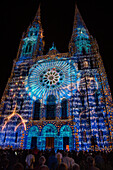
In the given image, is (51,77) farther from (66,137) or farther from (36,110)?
(66,137)

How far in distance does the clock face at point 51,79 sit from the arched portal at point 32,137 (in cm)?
527

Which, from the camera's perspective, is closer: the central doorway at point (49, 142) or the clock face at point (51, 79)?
the central doorway at point (49, 142)

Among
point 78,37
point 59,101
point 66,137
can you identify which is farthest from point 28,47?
point 66,137

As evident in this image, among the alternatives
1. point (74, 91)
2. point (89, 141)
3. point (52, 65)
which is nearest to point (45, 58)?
point (52, 65)

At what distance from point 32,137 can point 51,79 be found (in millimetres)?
10920

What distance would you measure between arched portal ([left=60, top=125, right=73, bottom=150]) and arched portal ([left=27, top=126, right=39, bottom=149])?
395 cm

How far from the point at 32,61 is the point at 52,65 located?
454cm

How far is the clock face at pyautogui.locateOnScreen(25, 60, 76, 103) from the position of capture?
23073mm

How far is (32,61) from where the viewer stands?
2720 cm

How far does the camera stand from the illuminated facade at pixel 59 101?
18391 millimetres

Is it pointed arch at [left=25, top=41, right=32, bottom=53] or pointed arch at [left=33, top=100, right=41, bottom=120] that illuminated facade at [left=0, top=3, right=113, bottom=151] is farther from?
pointed arch at [left=25, top=41, right=32, bottom=53]

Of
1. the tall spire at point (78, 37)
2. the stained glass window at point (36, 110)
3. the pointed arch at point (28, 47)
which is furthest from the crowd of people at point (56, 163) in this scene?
the pointed arch at point (28, 47)

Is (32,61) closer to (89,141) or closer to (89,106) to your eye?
(89,106)

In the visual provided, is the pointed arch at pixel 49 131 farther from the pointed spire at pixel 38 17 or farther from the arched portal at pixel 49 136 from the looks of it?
the pointed spire at pixel 38 17
